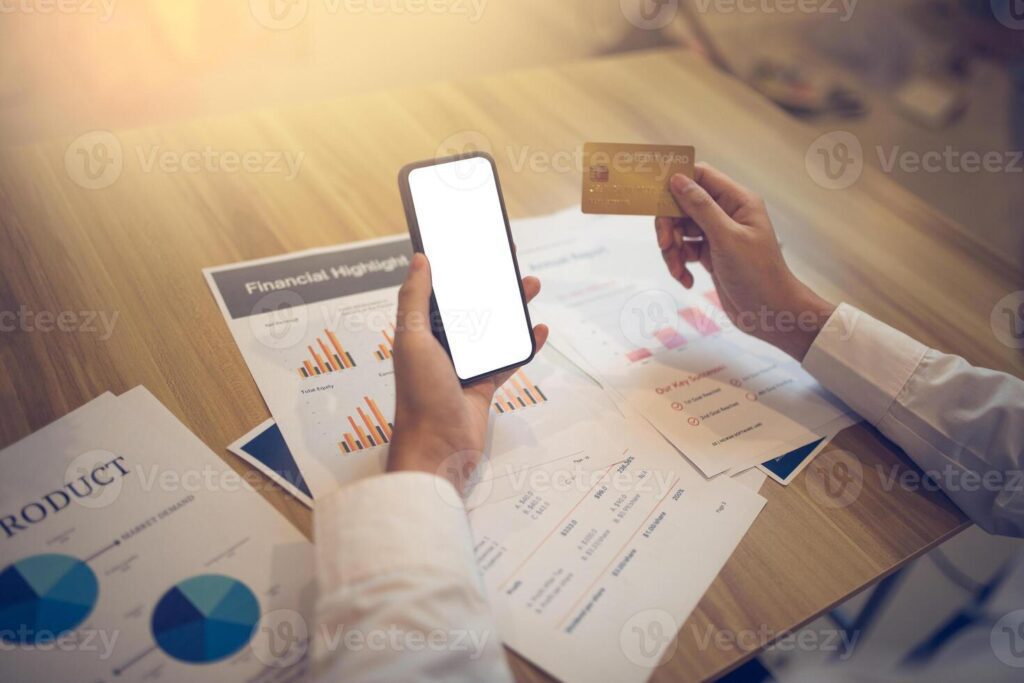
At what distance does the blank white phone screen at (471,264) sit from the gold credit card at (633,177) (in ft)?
0.48

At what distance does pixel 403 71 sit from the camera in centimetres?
219

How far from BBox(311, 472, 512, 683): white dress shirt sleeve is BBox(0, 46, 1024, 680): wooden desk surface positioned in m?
0.06

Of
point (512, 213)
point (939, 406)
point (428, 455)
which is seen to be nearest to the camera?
point (428, 455)

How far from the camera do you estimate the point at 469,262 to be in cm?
71

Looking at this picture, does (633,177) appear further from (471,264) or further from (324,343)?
(324,343)

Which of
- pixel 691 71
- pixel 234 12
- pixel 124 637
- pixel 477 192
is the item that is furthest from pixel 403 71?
pixel 124 637

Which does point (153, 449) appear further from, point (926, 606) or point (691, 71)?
point (926, 606)

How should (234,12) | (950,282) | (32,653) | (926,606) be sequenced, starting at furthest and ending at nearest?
(234,12)
(926,606)
(950,282)
(32,653)

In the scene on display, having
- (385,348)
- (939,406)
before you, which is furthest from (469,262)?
(939,406)

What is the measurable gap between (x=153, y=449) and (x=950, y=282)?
1.00 metres

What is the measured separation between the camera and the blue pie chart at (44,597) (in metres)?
0.52

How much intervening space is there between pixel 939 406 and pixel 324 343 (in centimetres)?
65

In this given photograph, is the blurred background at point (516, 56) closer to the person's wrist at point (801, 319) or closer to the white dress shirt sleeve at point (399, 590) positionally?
the person's wrist at point (801, 319)

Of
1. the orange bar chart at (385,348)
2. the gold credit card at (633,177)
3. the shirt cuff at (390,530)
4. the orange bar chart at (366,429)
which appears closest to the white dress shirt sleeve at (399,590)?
the shirt cuff at (390,530)
